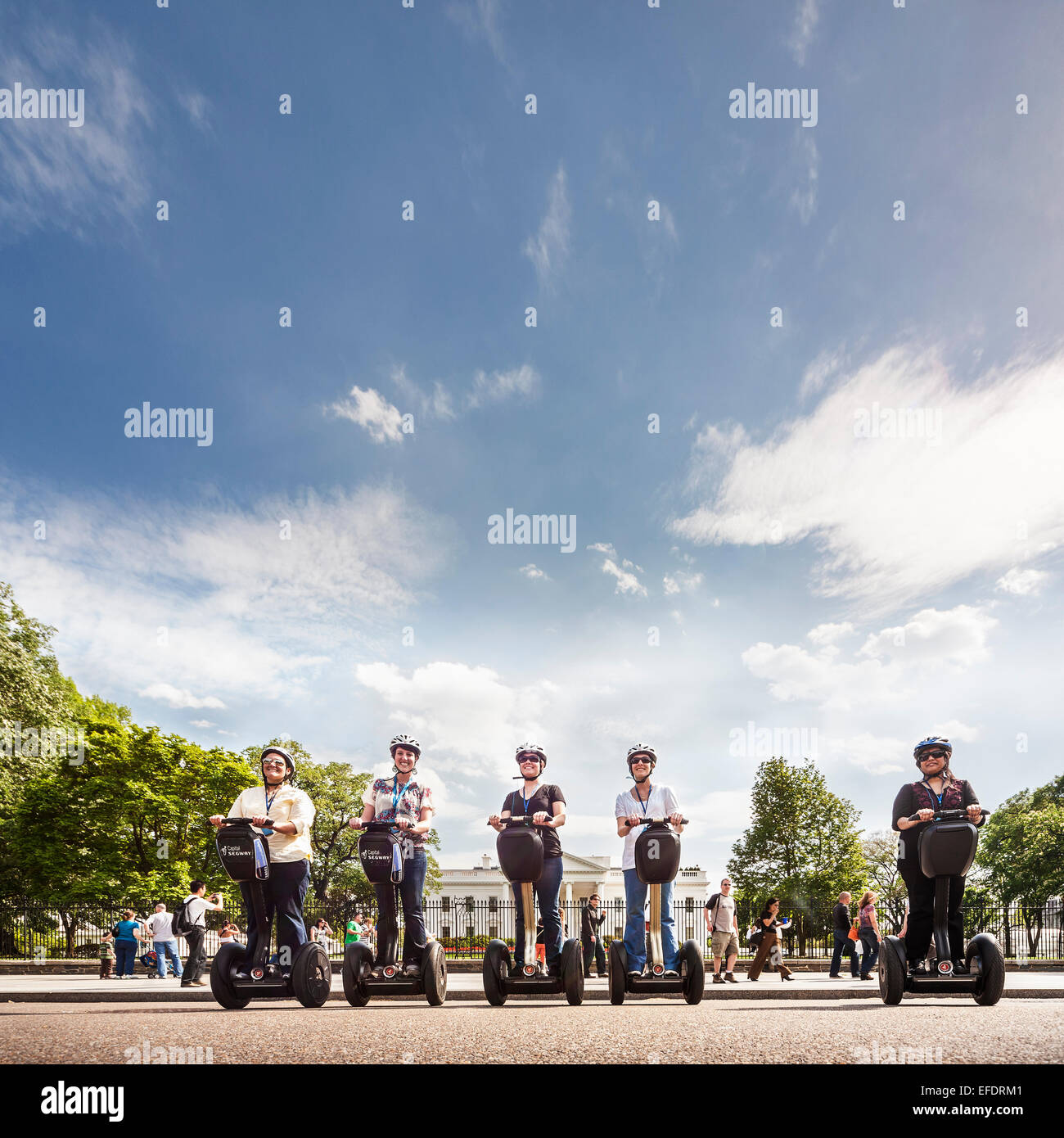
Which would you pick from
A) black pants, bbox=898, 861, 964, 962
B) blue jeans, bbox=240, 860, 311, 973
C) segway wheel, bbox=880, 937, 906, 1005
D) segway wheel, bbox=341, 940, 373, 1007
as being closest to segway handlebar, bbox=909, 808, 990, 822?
black pants, bbox=898, 861, 964, 962

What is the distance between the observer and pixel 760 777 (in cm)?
4234

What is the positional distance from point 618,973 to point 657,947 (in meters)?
0.42

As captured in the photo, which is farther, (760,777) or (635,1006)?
(760,777)

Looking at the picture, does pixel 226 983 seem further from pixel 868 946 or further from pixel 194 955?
pixel 868 946

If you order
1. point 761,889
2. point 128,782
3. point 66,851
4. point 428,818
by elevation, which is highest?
point 428,818

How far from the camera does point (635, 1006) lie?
7.84 metres

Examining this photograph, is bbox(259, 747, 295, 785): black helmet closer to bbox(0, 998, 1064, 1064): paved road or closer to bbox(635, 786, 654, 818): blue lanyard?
bbox(0, 998, 1064, 1064): paved road

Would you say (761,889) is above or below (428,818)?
below

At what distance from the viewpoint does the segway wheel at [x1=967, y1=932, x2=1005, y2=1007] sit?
7.27 meters

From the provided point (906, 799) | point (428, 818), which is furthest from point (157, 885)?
point (906, 799)

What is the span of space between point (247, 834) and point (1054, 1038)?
6.13 m
